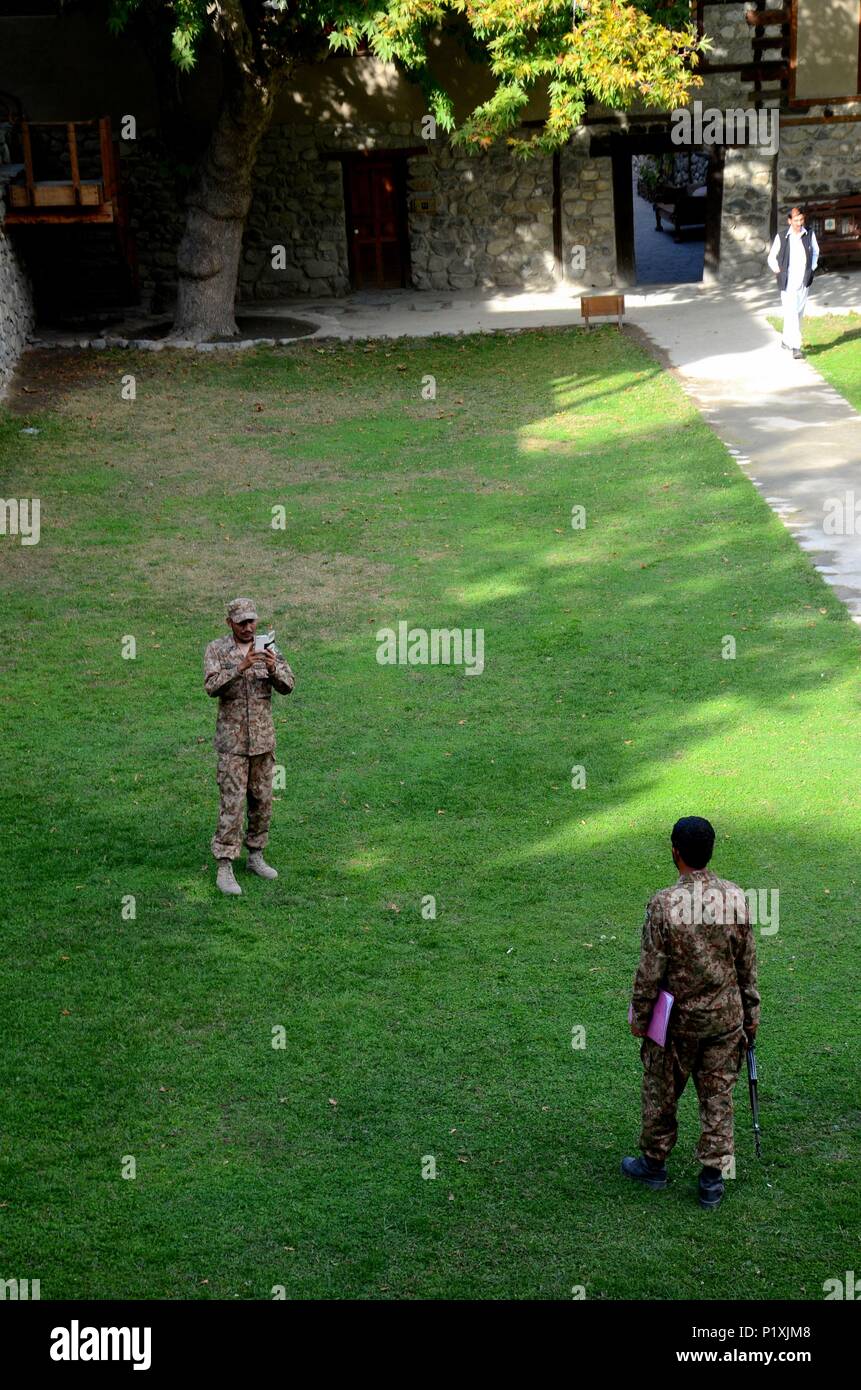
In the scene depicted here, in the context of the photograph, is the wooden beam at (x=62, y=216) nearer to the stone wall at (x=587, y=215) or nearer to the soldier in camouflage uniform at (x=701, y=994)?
the stone wall at (x=587, y=215)

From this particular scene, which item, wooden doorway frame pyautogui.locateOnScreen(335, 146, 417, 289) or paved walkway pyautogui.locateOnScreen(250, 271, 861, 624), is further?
wooden doorway frame pyautogui.locateOnScreen(335, 146, 417, 289)

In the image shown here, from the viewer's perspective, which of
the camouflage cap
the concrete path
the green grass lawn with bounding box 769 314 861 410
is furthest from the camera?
the green grass lawn with bounding box 769 314 861 410

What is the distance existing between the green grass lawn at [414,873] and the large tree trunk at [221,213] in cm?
639

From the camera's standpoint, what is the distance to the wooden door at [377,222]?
86.6 feet

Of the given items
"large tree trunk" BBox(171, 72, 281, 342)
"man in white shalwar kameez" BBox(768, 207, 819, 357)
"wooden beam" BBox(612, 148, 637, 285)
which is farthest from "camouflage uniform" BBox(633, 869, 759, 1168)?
"wooden beam" BBox(612, 148, 637, 285)

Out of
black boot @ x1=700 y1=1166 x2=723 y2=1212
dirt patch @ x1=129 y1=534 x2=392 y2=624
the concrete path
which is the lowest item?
black boot @ x1=700 y1=1166 x2=723 y2=1212

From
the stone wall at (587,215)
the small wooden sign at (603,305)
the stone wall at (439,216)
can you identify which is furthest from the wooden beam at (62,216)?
the stone wall at (587,215)

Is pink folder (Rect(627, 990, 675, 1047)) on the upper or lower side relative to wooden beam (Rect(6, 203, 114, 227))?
lower

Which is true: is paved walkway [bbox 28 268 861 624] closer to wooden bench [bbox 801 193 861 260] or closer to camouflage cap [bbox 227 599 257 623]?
wooden bench [bbox 801 193 861 260]

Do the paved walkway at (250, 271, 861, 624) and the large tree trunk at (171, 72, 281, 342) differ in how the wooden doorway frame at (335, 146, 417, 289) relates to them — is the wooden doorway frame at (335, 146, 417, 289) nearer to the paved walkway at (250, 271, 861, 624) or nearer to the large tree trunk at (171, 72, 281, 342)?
the paved walkway at (250, 271, 861, 624)

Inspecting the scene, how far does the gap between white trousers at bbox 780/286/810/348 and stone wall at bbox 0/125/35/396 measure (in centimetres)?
1087

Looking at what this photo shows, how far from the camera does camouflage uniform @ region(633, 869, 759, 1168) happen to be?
6.19m

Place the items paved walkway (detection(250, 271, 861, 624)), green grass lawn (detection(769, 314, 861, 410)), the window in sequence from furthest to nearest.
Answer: the window, green grass lawn (detection(769, 314, 861, 410)), paved walkway (detection(250, 271, 861, 624))

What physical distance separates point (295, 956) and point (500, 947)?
115 cm
